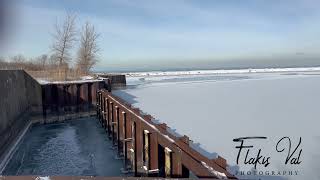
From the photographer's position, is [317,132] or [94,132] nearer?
[317,132]

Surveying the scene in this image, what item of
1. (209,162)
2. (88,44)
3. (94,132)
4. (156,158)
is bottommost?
(94,132)

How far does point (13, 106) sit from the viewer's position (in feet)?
49.8

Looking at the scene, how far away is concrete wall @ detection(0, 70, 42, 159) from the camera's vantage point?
12.8 meters

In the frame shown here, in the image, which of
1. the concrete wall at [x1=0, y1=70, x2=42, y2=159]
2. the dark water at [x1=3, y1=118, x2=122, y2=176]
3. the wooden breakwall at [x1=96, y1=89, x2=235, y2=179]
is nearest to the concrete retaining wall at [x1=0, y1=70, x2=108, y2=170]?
the concrete wall at [x1=0, y1=70, x2=42, y2=159]

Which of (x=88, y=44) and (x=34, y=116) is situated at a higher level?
(x=88, y=44)

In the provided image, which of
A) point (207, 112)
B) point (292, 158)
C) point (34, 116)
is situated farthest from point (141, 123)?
point (34, 116)

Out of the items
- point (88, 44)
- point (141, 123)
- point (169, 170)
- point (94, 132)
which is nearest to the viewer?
point (169, 170)

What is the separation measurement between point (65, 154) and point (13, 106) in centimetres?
389

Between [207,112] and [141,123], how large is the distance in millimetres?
10726

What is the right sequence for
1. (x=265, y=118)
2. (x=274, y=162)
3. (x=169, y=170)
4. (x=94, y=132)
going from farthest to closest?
(x=94, y=132) < (x=265, y=118) < (x=274, y=162) < (x=169, y=170)

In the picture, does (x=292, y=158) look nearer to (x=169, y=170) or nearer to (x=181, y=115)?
(x=169, y=170)

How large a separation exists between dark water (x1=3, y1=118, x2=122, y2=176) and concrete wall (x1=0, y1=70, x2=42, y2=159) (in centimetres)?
75

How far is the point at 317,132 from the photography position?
500 inches

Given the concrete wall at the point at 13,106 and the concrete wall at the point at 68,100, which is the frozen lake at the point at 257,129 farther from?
the concrete wall at the point at 13,106
